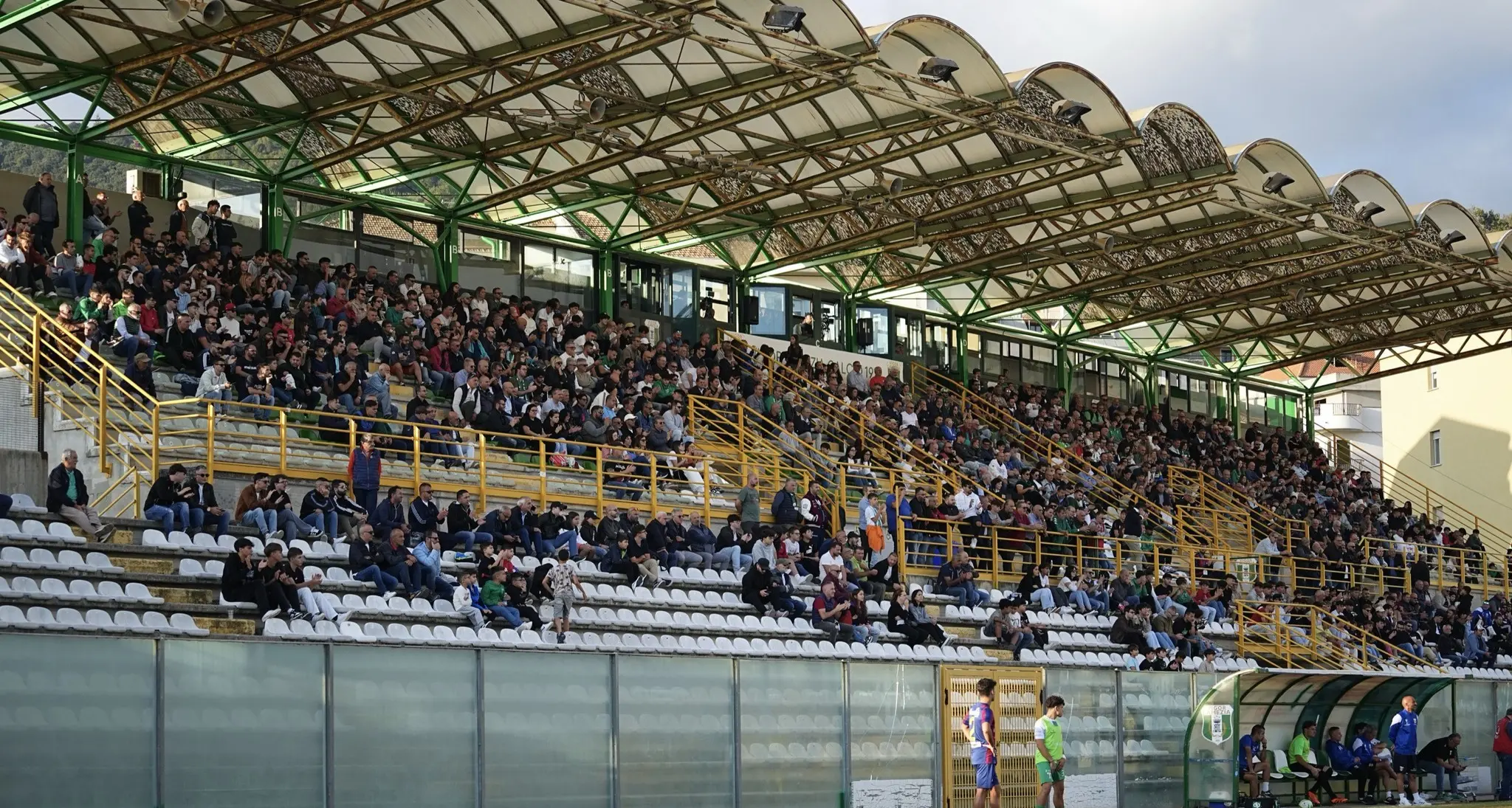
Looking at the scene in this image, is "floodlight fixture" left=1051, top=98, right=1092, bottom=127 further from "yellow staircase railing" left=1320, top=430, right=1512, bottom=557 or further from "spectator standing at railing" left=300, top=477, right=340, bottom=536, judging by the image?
"yellow staircase railing" left=1320, top=430, right=1512, bottom=557

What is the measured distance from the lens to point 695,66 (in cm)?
2816

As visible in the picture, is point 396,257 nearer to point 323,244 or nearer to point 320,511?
point 323,244

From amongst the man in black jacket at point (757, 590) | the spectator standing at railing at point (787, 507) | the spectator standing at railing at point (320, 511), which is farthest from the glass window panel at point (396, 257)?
the spectator standing at railing at point (320, 511)

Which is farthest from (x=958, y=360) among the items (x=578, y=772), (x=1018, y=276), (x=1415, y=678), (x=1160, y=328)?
(x=578, y=772)

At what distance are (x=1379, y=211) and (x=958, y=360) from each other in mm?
11740

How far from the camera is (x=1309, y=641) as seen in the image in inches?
1236

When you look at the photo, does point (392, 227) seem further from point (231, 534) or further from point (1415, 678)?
point (1415, 678)

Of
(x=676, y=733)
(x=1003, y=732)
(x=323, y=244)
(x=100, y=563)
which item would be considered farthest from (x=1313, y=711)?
(x=323, y=244)

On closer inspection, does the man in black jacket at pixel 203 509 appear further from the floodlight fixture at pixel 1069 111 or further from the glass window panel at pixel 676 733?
the floodlight fixture at pixel 1069 111

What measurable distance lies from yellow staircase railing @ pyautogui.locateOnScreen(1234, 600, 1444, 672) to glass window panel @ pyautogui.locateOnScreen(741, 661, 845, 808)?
1478 centimetres

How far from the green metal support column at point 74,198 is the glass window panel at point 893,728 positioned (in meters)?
16.1

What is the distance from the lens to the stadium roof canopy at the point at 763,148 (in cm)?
2602

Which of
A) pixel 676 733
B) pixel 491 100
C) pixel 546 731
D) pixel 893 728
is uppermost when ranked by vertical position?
pixel 491 100

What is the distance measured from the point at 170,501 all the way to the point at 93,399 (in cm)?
291
